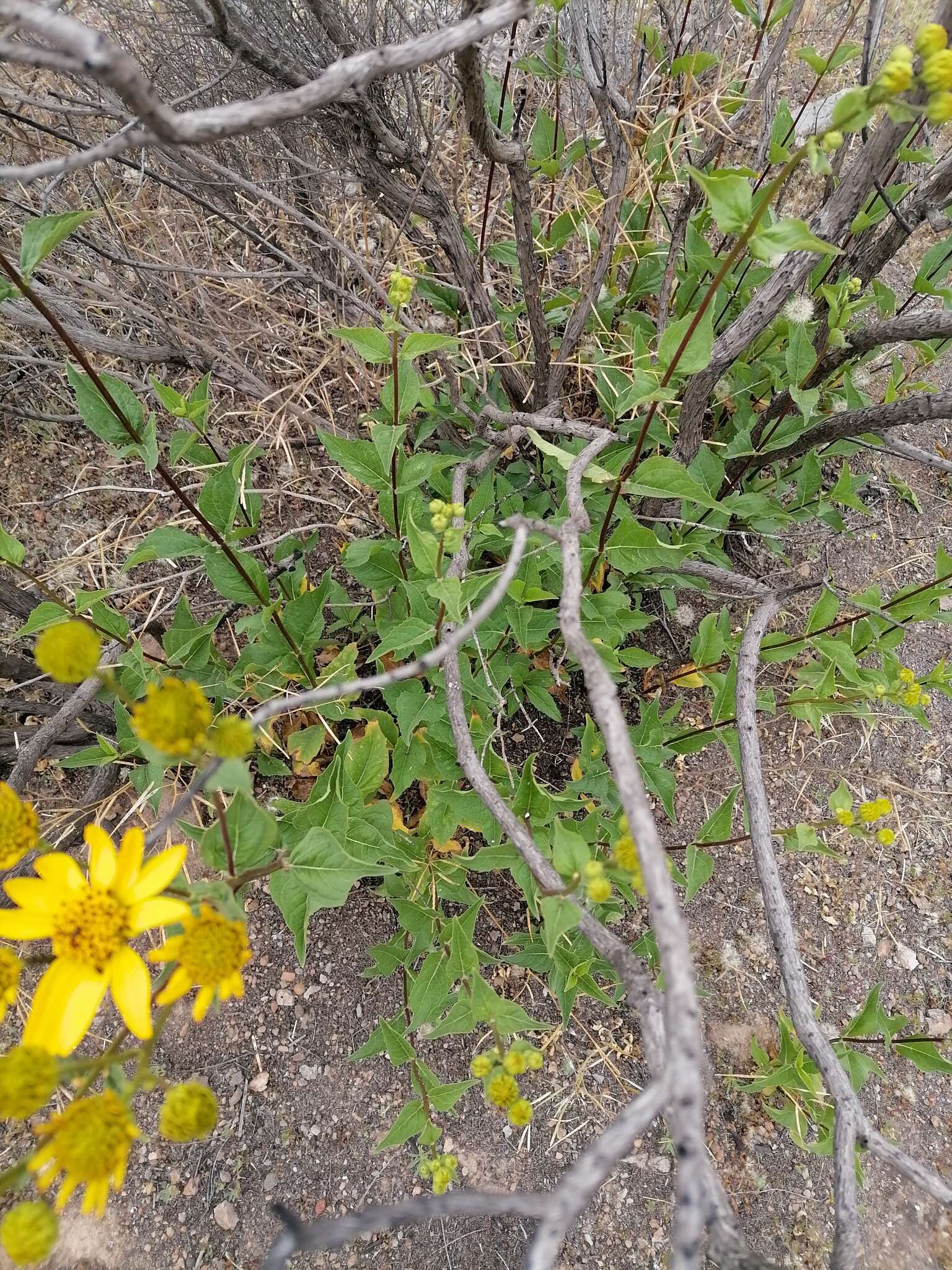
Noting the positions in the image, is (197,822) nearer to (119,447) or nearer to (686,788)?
(119,447)

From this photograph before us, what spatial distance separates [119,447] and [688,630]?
1.90m

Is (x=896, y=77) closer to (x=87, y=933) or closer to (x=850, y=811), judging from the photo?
(x=850, y=811)

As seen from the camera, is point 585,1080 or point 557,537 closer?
point 557,537

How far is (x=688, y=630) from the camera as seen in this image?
102 inches

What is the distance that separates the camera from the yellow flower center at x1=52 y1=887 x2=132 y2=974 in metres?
1.12

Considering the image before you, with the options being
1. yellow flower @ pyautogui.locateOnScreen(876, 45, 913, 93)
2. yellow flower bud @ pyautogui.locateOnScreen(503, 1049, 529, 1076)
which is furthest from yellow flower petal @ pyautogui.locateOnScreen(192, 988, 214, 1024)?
yellow flower @ pyautogui.locateOnScreen(876, 45, 913, 93)

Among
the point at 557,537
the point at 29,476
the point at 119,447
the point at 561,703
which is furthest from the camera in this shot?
the point at 29,476

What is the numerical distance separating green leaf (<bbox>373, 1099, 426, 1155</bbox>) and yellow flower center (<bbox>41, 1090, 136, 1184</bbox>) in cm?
102

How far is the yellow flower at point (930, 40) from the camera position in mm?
995

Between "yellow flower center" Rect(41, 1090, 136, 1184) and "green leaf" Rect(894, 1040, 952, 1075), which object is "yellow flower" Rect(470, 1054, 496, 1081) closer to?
"yellow flower center" Rect(41, 1090, 136, 1184)

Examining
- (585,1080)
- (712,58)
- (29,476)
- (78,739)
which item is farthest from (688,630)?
(29,476)

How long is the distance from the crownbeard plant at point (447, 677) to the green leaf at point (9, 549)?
0.03 feet

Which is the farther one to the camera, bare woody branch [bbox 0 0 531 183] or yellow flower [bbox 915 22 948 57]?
yellow flower [bbox 915 22 948 57]

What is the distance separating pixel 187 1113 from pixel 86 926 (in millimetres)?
359
